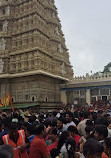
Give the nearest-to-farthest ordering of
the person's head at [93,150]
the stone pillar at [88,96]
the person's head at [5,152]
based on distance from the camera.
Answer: the person's head at [5,152]
the person's head at [93,150]
the stone pillar at [88,96]

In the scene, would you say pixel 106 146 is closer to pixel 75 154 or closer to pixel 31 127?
pixel 75 154

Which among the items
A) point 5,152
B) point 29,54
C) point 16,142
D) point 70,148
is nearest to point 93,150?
point 70,148

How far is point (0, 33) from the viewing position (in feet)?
88.6

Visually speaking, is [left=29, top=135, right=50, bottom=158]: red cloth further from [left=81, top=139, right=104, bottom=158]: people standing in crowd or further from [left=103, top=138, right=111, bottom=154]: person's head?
[left=103, top=138, right=111, bottom=154]: person's head

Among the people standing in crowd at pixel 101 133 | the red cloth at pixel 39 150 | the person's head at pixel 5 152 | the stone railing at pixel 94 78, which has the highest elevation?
the stone railing at pixel 94 78

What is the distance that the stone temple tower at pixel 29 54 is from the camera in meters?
23.4

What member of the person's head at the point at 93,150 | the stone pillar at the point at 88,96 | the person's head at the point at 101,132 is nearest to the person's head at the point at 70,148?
the person's head at the point at 93,150

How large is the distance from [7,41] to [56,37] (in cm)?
819

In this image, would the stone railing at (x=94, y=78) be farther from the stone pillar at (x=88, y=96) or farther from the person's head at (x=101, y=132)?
the person's head at (x=101, y=132)

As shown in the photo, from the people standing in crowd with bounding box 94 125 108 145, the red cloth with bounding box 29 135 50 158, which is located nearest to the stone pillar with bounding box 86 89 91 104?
the people standing in crowd with bounding box 94 125 108 145

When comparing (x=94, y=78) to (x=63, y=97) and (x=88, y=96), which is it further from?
(x=63, y=97)

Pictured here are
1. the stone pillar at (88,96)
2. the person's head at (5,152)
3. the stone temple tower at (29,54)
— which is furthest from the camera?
the stone pillar at (88,96)

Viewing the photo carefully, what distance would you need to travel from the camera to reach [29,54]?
79.5ft

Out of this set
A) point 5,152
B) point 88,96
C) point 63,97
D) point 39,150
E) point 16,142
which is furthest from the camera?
point 63,97
